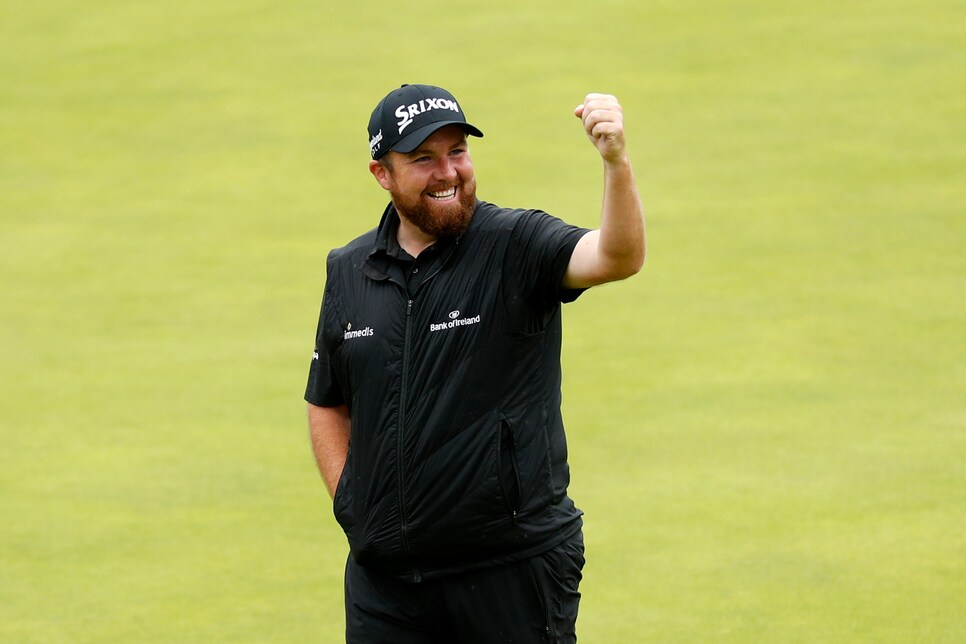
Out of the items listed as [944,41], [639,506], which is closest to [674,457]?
[639,506]

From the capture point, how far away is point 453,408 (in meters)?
3.79

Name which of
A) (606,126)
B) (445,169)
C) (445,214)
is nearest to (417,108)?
(445,169)

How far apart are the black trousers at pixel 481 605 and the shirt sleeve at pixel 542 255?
0.64 m

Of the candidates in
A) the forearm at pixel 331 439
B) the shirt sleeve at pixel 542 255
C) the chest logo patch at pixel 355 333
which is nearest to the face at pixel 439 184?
the shirt sleeve at pixel 542 255

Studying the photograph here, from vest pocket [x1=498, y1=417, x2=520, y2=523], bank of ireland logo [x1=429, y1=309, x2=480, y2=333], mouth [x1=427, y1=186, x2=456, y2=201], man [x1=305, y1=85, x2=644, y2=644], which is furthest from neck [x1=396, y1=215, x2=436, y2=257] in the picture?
vest pocket [x1=498, y1=417, x2=520, y2=523]

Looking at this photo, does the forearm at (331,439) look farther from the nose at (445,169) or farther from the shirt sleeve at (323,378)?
the nose at (445,169)

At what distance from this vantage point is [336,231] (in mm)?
10938

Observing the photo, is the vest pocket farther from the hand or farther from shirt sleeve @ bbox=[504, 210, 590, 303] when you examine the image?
the hand

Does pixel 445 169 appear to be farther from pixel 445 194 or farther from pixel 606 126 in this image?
pixel 606 126

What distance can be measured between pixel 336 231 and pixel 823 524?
486 cm

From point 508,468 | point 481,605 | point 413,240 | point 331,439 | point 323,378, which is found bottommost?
point 481,605

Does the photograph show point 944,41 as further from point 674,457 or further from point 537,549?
point 537,549

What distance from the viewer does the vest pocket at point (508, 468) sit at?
377cm

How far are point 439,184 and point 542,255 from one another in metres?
0.33
